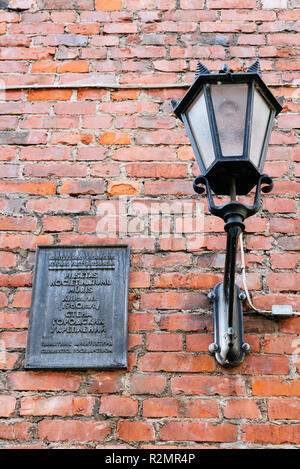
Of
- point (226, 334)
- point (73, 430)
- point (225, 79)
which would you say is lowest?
point (73, 430)

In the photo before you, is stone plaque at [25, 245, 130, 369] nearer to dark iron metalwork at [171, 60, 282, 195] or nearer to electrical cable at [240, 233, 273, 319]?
electrical cable at [240, 233, 273, 319]

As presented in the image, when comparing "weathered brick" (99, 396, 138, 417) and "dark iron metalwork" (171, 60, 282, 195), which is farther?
"weathered brick" (99, 396, 138, 417)

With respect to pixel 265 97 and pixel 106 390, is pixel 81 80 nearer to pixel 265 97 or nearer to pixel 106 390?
pixel 265 97

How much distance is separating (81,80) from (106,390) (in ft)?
4.48

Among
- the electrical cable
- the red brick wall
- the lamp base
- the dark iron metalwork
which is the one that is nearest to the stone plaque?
the red brick wall

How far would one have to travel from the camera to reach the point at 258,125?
1.80 metres

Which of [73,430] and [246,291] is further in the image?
[246,291]

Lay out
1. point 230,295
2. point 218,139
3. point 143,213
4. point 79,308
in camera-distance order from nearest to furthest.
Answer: point 218,139 < point 230,295 < point 79,308 < point 143,213

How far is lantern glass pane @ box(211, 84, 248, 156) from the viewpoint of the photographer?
5.63 feet

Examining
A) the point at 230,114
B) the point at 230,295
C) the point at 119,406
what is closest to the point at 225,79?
the point at 230,114

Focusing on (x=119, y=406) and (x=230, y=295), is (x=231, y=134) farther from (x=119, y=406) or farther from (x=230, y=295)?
(x=119, y=406)

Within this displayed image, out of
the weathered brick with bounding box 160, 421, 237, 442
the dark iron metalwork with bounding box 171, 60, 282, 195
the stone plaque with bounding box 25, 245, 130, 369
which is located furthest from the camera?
the stone plaque with bounding box 25, 245, 130, 369

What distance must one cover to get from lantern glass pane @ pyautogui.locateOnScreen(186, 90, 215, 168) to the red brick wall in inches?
22.0

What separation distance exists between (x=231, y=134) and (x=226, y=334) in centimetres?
67
